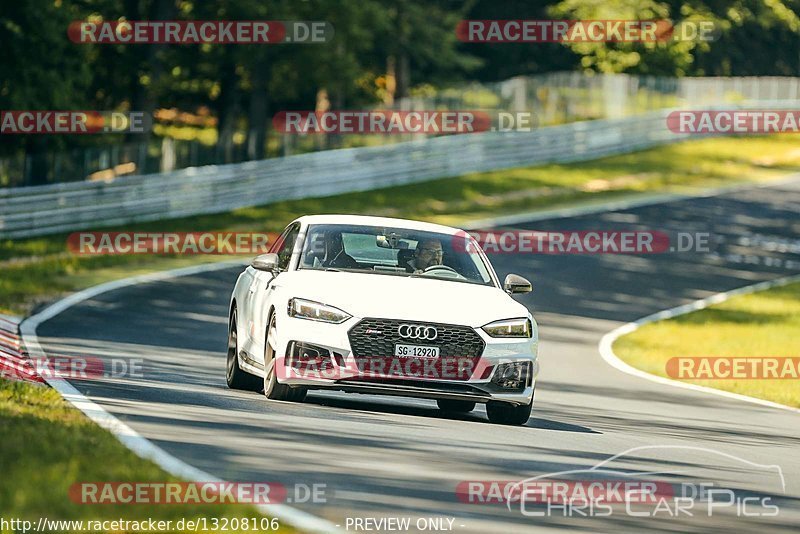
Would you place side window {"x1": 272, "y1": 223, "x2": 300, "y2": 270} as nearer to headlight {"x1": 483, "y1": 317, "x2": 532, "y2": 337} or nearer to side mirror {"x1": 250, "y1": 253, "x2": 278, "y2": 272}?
side mirror {"x1": 250, "y1": 253, "x2": 278, "y2": 272}

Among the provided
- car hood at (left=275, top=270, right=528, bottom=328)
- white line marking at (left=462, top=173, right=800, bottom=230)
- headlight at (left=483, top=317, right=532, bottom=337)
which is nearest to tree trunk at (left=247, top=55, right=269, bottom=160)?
white line marking at (left=462, top=173, right=800, bottom=230)

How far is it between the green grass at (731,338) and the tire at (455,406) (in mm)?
6306

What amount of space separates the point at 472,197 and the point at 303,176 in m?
4.86

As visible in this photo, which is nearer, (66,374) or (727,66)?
(66,374)

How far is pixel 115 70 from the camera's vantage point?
50812mm

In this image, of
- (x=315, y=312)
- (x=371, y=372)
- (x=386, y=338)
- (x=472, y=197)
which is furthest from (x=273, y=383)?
(x=472, y=197)

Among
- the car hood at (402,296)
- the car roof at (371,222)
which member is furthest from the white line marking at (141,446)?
the car roof at (371,222)

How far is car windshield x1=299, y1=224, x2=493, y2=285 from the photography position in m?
13.2

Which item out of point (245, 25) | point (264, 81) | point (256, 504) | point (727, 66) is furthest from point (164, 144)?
point (727, 66)

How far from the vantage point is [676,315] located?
95.2 ft

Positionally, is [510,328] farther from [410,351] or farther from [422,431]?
[422,431]

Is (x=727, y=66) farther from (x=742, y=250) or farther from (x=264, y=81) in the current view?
(x=742, y=250)

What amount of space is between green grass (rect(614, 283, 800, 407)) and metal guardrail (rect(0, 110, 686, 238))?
12438 mm

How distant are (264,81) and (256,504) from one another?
43210 millimetres
